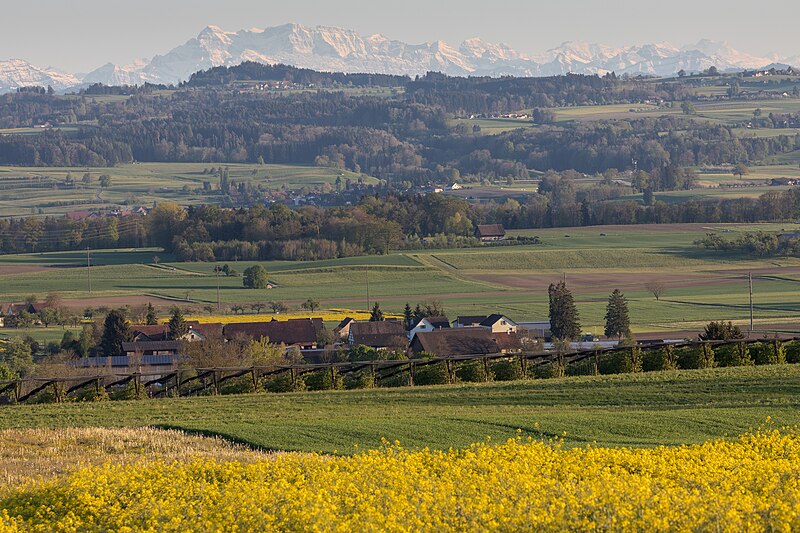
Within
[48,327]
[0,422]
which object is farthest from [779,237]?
[0,422]

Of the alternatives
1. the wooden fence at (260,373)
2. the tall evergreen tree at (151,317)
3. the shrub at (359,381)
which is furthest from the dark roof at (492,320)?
the shrub at (359,381)

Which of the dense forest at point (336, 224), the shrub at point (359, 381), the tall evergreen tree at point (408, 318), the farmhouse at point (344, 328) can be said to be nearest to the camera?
the shrub at point (359, 381)

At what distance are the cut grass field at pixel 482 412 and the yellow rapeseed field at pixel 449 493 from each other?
4269mm

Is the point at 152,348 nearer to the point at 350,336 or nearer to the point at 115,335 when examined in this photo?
the point at 115,335

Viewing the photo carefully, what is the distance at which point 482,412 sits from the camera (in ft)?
85.7

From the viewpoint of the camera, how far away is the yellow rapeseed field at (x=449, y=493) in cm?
1281

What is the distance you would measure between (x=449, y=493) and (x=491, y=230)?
116m

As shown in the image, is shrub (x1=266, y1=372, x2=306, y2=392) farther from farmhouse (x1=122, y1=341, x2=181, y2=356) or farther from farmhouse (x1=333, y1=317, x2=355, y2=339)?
farmhouse (x1=333, y1=317, x2=355, y2=339)

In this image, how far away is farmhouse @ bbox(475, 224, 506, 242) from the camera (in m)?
129

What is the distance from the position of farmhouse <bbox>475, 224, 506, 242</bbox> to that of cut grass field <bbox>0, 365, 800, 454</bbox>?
9546 centimetres

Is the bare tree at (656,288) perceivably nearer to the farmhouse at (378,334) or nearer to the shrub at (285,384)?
the farmhouse at (378,334)

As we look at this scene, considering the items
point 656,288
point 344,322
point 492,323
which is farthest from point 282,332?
point 656,288

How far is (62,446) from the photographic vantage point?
22547mm

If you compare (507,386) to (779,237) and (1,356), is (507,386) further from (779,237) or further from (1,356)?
(779,237)
